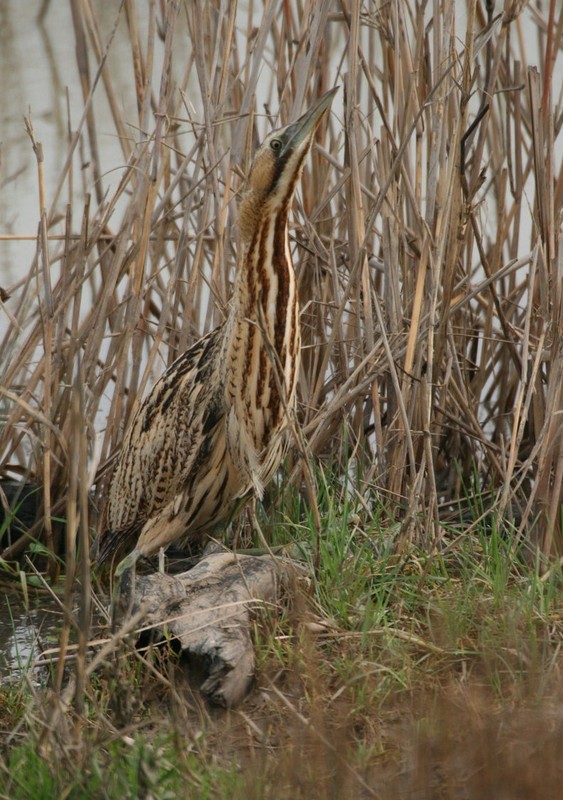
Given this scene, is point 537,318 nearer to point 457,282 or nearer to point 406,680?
point 457,282

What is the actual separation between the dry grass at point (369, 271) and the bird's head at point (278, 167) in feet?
0.81

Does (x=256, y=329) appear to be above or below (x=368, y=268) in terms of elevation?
below

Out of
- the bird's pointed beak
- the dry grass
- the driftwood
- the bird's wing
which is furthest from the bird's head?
the driftwood

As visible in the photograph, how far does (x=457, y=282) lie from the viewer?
3.55m

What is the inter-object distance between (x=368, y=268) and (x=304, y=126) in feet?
1.82

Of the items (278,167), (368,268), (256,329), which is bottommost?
(256,329)

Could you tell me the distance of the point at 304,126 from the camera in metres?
2.81

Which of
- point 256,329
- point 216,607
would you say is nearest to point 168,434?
point 256,329

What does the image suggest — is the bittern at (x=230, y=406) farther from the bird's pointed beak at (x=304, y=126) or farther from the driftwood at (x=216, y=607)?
the driftwood at (x=216, y=607)

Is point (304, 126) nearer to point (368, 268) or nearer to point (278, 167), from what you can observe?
point (278, 167)

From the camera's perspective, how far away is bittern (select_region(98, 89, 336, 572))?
9.53 ft

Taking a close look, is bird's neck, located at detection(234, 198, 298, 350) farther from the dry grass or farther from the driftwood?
the driftwood

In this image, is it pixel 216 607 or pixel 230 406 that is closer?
pixel 216 607

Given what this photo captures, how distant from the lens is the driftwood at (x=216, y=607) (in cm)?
252
